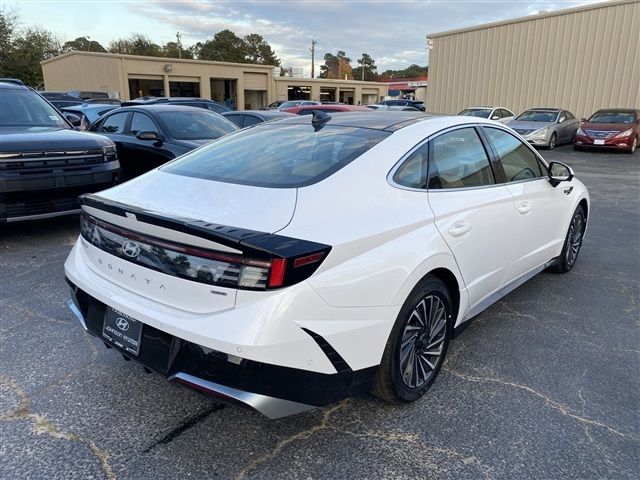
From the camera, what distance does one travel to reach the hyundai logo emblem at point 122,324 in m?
2.43

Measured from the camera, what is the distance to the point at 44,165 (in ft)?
17.6

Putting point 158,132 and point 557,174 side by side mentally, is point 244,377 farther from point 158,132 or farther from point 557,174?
point 158,132

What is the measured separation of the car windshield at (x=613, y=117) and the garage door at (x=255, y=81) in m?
29.3

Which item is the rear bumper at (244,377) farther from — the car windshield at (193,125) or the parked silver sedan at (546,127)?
the parked silver sedan at (546,127)

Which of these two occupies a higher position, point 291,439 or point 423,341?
point 423,341

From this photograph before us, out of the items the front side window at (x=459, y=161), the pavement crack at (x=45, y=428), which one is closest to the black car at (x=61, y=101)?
the pavement crack at (x=45, y=428)

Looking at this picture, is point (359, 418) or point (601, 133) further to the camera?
point (601, 133)

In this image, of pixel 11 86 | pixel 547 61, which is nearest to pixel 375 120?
pixel 11 86

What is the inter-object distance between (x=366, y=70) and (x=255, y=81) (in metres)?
92.0

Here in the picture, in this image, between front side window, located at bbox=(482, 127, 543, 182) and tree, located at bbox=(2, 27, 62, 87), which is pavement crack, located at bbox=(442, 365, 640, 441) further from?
tree, located at bbox=(2, 27, 62, 87)

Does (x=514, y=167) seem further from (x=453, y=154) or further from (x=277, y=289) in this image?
(x=277, y=289)

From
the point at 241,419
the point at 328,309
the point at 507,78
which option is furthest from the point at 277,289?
the point at 507,78

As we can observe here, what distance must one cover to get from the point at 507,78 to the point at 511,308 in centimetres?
2412

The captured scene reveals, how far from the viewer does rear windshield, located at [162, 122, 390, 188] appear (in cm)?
267
